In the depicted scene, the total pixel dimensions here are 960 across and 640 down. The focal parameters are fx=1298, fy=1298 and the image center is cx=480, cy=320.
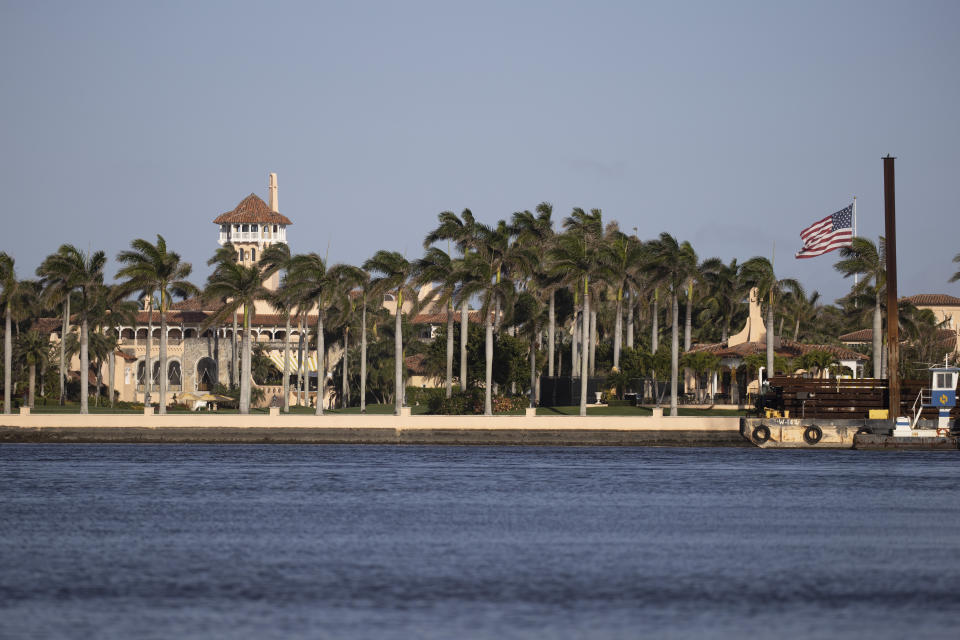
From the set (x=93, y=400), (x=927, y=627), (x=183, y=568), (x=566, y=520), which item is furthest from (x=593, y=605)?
(x=93, y=400)

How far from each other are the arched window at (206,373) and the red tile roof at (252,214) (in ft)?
155

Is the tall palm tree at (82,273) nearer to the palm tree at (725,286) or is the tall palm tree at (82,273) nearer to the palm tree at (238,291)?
the palm tree at (238,291)

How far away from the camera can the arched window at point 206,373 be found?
425 feet

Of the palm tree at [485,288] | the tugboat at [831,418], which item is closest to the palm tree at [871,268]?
the tugboat at [831,418]

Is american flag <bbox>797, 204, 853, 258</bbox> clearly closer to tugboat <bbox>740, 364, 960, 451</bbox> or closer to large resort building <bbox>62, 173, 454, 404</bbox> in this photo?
tugboat <bbox>740, 364, 960, 451</bbox>

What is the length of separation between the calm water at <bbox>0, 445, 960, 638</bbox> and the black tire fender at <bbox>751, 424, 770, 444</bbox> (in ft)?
37.5

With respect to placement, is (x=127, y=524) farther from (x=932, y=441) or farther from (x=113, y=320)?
(x=113, y=320)

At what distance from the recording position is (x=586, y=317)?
81.1 metres

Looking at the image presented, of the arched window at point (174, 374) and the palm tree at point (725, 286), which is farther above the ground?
the palm tree at point (725, 286)

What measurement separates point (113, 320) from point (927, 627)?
342ft

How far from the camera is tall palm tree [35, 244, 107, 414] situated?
83188 millimetres

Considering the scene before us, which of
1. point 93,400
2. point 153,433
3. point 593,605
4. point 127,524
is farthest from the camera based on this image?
point 93,400

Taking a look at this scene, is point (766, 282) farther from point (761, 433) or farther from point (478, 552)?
point (478, 552)

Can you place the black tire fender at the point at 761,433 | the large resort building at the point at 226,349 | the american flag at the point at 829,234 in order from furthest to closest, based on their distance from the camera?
the large resort building at the point at 226,349
the black tire fender at the point at 761,433
the american flag at the point at 829,234
